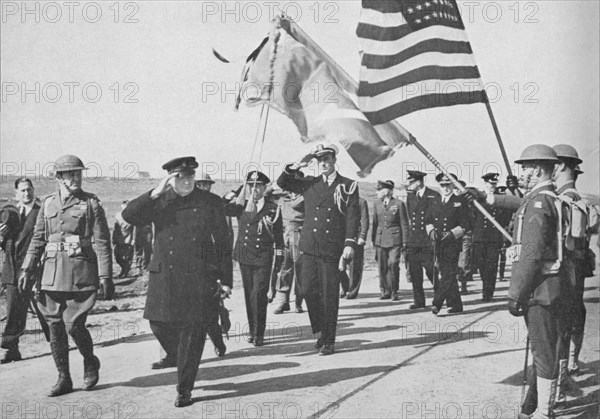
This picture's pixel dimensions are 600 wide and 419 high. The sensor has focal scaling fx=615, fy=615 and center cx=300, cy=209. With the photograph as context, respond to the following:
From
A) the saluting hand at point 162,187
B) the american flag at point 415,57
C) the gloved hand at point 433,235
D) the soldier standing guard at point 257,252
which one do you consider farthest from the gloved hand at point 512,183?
the saluting hand at point 162,187

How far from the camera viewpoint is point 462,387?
16.2ft

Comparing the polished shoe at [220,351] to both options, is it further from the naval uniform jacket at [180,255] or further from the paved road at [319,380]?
the naval uniform jacket at [180,255]

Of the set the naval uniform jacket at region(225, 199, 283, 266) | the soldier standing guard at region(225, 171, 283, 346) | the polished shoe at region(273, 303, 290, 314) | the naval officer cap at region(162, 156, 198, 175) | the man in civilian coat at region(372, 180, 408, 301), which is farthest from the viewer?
the man in civilian coat at region(372, 180, 408, 301)

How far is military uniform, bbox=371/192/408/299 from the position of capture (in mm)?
8852

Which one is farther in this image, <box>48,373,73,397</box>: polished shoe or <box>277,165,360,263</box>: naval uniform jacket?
<box>277,165,360,263</box>: naval uniform jacket

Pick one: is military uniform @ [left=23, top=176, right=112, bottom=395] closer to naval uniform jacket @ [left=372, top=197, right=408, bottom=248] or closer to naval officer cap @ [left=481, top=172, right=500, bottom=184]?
naval officer cap @ [left=481, top=172, right=500, bottom=184]

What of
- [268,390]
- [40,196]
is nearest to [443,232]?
[268,390]

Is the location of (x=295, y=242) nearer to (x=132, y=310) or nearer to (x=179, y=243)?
(x=132, y=310)

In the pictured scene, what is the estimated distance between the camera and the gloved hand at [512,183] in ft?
17.7

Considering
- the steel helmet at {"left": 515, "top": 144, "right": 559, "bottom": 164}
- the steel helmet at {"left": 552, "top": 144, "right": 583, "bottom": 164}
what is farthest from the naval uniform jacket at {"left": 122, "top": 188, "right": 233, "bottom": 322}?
the steel helmet at {"left": 552, "top": 144, "right": 583, "bottom": 164}

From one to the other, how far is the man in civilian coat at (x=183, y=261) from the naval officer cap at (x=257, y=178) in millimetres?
730

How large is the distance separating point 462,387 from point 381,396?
684mm

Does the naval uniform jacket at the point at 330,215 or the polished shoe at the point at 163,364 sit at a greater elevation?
the naval uniform jacket at the point at 330,215

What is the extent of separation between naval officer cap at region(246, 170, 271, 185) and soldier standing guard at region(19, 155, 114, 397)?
1295mm
